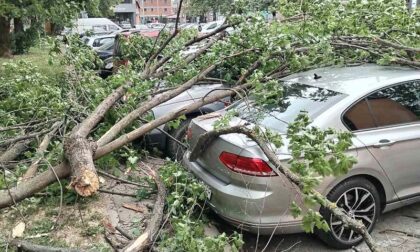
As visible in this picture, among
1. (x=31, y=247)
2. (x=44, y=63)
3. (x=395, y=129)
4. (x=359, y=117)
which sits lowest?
(x=44, y=63)

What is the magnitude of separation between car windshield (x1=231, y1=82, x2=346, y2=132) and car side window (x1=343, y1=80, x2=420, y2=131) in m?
0.22

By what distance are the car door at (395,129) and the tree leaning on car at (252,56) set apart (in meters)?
0.71

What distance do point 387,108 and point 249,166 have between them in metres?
1.57

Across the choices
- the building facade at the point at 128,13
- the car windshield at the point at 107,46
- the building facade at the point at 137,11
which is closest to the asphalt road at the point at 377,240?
the car windshield at the point at 107,46

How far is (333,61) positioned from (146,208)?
2.76 metres

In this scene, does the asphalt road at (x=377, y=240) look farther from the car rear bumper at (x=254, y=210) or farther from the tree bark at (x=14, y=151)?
the tree bark at (x=14, y=151)

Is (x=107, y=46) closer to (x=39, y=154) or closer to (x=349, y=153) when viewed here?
(x=39, y=154)

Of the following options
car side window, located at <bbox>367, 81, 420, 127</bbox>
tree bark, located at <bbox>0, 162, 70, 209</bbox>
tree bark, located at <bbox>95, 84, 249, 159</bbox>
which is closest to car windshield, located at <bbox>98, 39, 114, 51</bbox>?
tree bark, located at <bbox>95, 84, 249, 159</bbox>

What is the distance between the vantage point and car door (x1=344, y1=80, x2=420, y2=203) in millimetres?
4387

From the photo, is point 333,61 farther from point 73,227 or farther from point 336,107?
point 73,227

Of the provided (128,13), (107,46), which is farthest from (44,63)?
(128,13)

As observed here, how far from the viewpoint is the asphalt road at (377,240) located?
4.41 metres

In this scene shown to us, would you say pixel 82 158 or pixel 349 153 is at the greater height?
pixel 82 158

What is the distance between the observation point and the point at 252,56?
19.9ft
